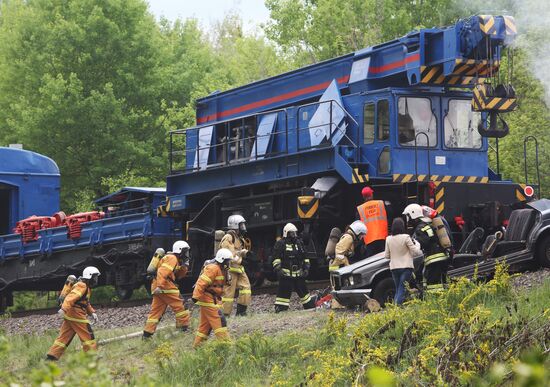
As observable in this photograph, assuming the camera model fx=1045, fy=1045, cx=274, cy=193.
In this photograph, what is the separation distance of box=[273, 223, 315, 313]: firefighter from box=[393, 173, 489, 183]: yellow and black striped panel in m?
2.43

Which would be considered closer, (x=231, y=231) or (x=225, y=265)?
(x=225, y=265)

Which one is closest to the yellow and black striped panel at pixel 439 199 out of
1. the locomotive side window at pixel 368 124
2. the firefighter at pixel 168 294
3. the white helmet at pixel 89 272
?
the locomotive side window at pixel 368 124

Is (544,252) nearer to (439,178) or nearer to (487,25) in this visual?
(439,178)

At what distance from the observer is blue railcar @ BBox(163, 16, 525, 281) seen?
17.5 metres

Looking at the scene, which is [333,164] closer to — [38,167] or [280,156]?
[280,156]

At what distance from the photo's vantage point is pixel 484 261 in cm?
1445

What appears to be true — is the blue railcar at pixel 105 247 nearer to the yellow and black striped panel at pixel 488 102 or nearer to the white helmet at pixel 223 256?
the yellow and black striped panel at pixel 488 102

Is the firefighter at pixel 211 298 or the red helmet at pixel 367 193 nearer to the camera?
the firefighter at pixel 211 298

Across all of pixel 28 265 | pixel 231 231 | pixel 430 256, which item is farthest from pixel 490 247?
pixel 28 265

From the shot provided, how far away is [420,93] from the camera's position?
18.2m

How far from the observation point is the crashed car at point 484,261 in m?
14.3

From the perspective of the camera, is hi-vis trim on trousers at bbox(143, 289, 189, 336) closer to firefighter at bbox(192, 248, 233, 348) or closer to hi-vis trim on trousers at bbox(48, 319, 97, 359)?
hi-vis trim on trousers at bbox(48, 319, 97, 359)

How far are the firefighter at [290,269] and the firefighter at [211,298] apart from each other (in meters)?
1.96

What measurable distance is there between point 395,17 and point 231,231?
17.5 metres
